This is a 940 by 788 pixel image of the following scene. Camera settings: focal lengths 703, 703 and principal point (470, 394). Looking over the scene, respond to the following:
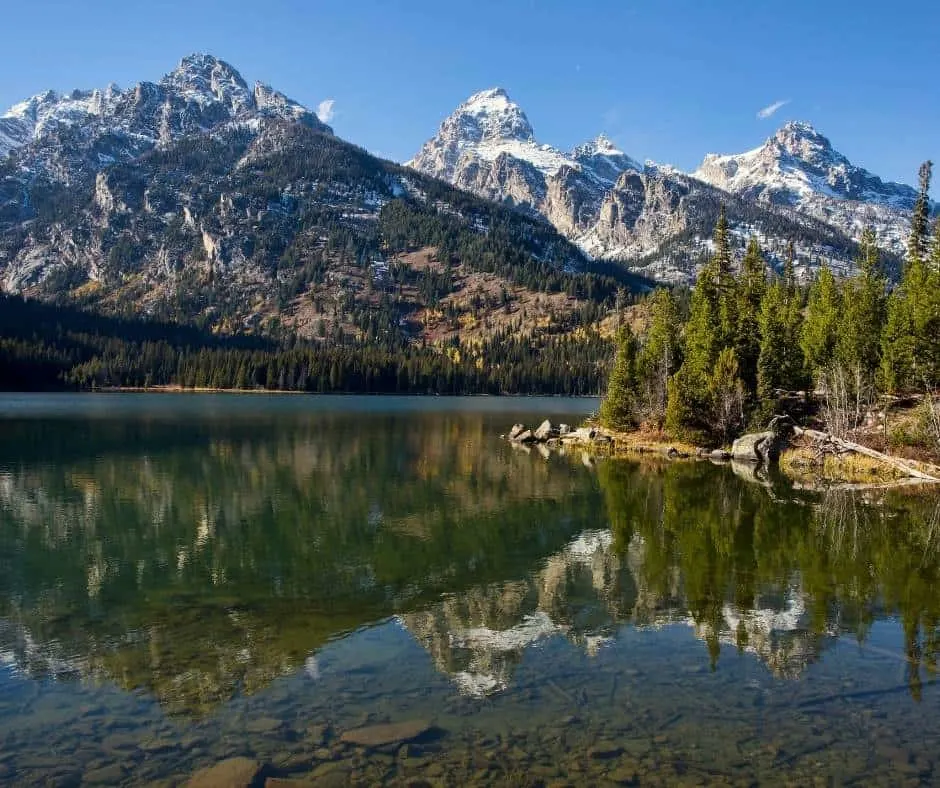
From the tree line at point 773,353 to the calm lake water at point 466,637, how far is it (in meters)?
27.3

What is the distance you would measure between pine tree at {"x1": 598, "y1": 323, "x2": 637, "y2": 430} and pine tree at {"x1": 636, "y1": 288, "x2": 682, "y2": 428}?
4.01 feet

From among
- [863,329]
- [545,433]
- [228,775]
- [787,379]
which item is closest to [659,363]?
[787,379]

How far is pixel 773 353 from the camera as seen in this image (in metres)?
82.8

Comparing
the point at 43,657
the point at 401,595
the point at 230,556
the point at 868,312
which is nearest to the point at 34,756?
the point at 43,657

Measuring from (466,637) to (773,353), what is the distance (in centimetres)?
7094

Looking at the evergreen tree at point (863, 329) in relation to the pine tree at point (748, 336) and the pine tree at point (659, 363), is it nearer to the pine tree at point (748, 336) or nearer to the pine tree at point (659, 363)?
the pine tree at point (748, 336)

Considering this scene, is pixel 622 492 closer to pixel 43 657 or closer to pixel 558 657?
pixel 558 657

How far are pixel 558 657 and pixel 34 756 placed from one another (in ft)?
43.8

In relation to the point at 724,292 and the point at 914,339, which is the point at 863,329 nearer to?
the point at 914,339

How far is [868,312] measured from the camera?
83.2 metres

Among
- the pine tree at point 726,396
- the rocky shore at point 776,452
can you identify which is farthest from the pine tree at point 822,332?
the pine tree at point 726,396

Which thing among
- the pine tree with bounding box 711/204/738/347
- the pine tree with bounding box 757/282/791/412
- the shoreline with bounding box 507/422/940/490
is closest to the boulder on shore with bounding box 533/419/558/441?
the shoreline with bounding box 507/422/940/490

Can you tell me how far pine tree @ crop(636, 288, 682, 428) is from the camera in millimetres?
92875

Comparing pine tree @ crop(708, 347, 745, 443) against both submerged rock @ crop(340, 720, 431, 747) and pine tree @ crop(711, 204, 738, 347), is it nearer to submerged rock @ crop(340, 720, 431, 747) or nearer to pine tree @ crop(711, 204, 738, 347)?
pine tree @ crop(711, 204, 738, 347)
